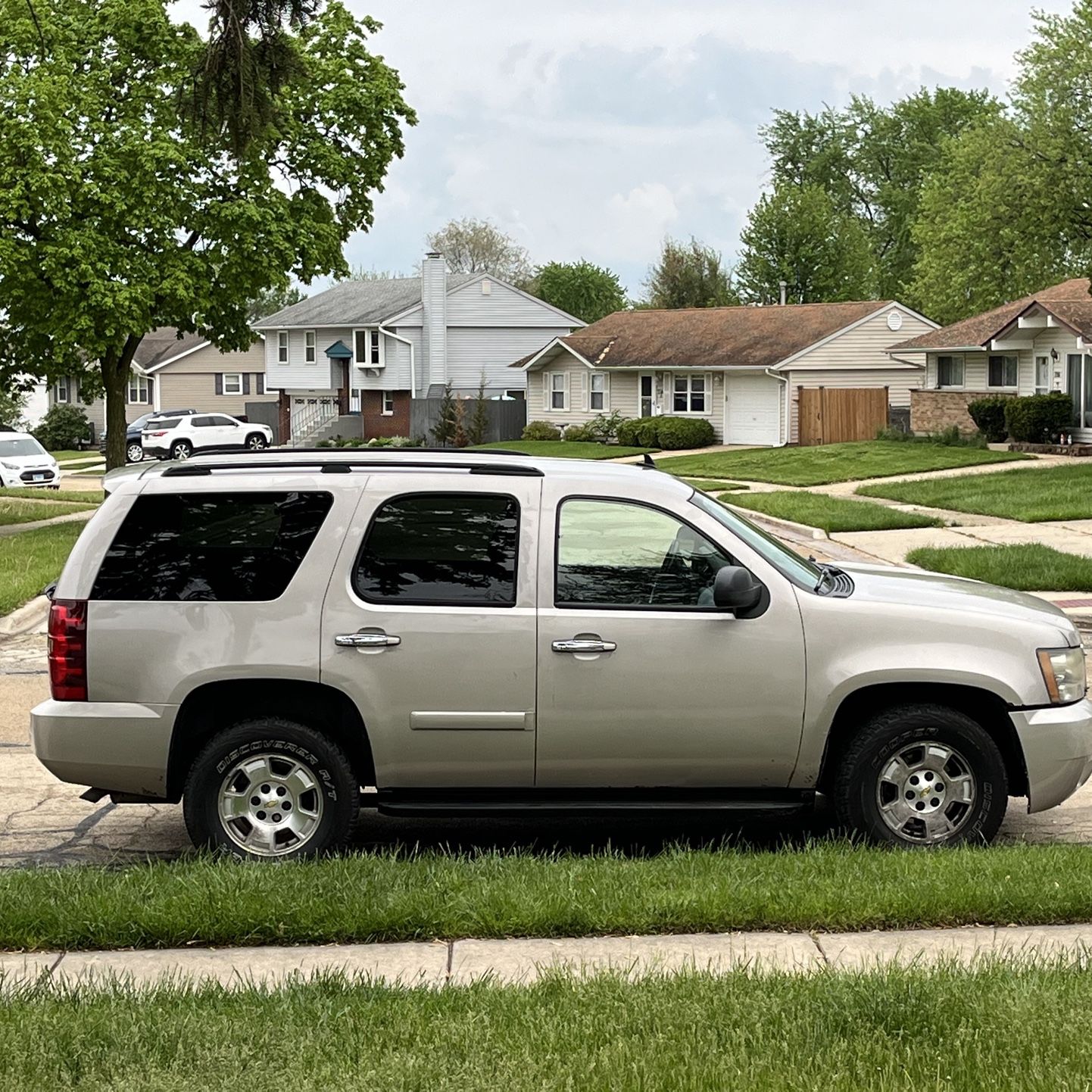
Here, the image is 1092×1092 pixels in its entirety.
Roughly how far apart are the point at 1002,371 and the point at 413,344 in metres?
29.3

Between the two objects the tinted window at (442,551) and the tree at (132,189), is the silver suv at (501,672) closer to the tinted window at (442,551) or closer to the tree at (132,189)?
the tinted window at (442,551)

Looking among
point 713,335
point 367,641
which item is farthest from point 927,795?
point 713,335

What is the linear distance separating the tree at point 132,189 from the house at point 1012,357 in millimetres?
22580

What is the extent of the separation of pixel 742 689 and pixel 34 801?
406 cm

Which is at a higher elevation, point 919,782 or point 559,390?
point 559,390

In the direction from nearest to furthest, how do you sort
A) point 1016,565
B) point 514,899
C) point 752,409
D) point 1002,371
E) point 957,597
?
point 514,899 → point 957,597 → point 1016,565 → point 1002,371 → point 752,409

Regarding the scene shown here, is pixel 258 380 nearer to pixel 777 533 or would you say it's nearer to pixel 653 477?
pixel 777 533

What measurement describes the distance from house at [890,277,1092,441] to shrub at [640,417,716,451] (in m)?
7.17

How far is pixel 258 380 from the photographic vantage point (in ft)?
276

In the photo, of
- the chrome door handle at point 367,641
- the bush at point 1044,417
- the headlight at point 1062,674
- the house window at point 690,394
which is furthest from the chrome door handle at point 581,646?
the house window at point 690,394

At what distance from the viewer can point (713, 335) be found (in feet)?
194

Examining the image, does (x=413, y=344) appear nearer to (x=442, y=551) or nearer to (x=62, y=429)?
(x=62, y=429)

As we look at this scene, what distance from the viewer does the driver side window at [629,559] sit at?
705 centimetres

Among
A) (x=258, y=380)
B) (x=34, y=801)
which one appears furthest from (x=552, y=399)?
(x=34, y=801)
